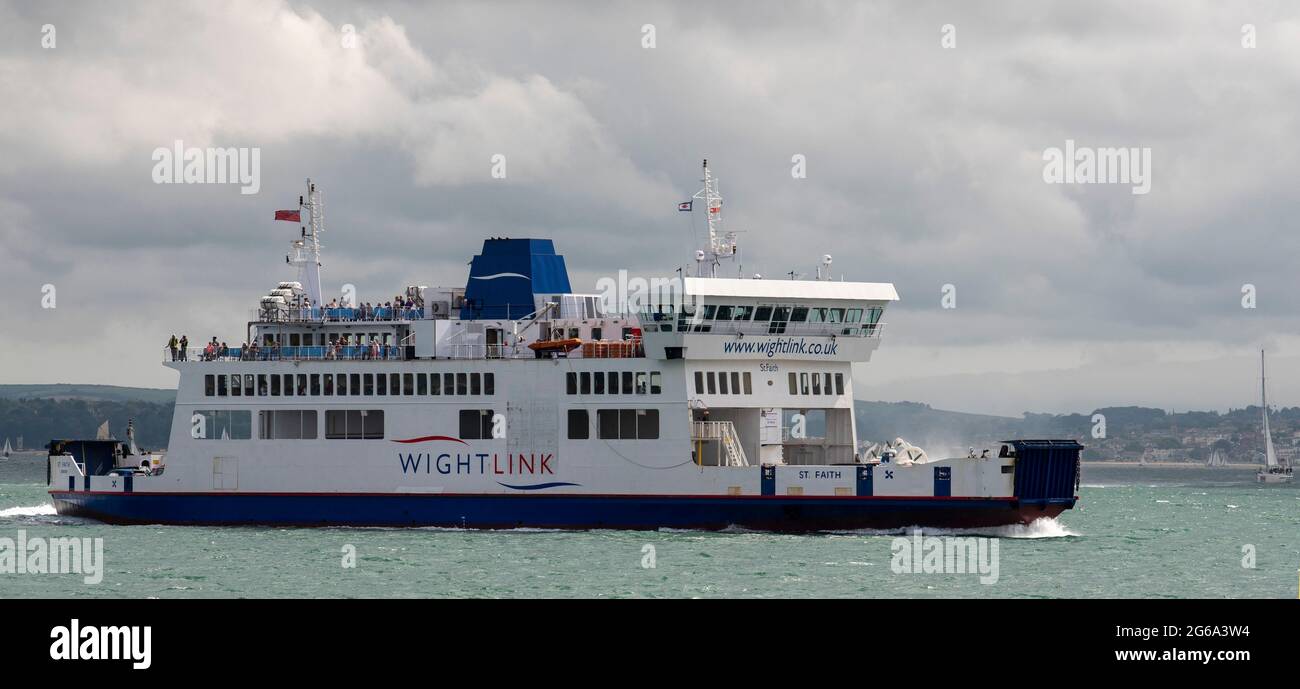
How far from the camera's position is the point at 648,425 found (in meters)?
45.1

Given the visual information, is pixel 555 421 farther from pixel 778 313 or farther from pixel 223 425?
pixel 223 425

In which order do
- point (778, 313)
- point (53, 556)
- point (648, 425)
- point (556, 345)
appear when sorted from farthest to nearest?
point (556, 345) → point (778, 313) → point (648, 425) → point (53, 556)

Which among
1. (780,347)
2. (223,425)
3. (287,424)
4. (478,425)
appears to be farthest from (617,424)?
(223,425)

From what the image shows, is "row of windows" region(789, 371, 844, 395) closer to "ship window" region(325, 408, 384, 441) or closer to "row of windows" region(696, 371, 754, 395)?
"row of windows" region(696, 371, 754, 395)

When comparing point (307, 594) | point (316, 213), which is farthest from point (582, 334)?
point (307, 594)

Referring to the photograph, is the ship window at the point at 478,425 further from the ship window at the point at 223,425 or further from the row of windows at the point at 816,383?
the row of windows at the point at 816,383

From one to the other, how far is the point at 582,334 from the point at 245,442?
10.3 m

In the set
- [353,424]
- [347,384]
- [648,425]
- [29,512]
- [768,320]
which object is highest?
[768,320]

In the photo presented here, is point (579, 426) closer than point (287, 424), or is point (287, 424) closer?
point (579, 426)

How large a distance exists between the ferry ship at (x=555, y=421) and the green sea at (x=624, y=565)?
81cm

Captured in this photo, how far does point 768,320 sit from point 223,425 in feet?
53.5

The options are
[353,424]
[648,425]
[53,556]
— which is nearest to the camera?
[53,556]

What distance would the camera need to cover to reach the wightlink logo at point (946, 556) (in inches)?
1463
